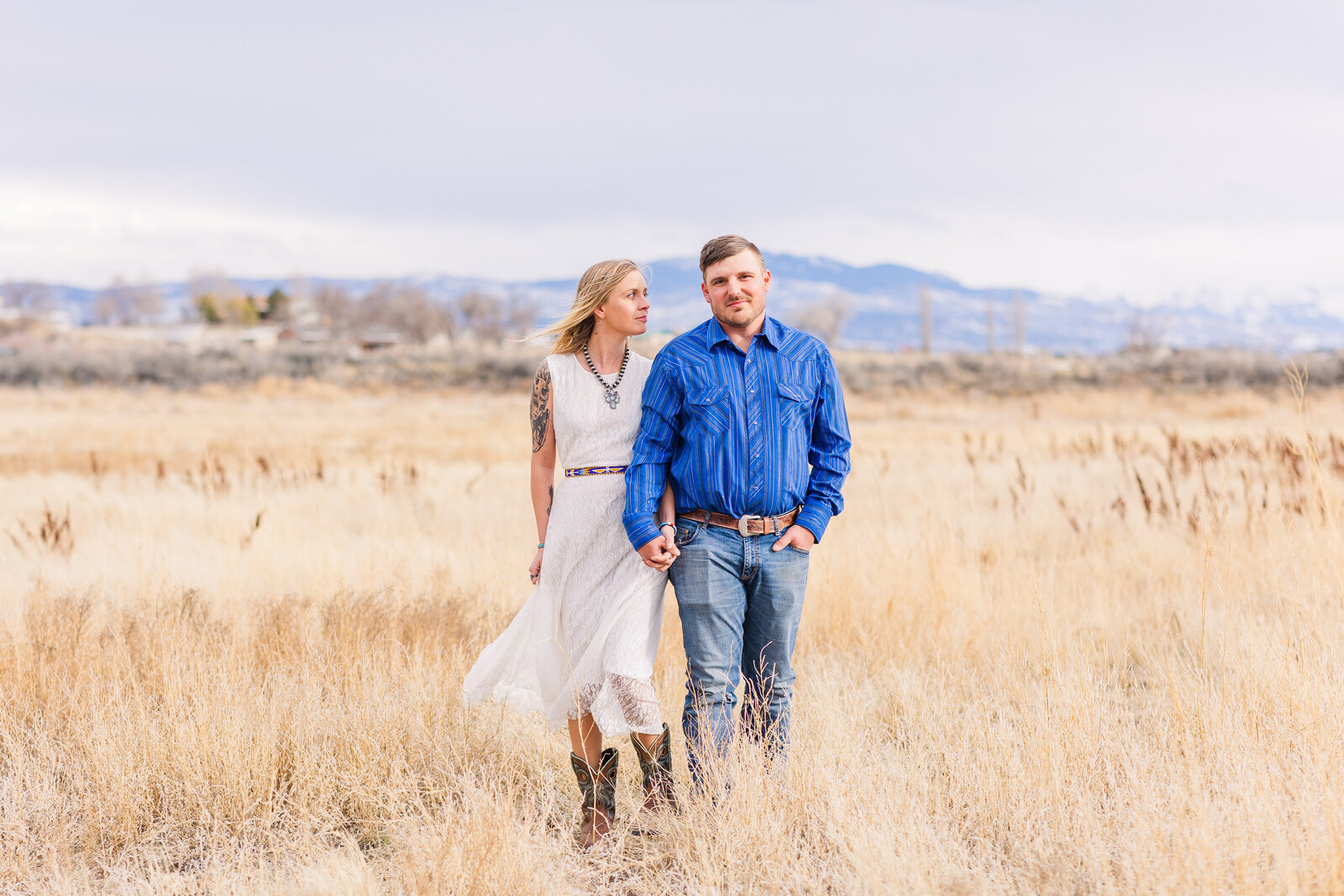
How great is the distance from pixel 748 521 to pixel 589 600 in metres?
0.63

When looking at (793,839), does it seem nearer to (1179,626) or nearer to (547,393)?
(547,393)

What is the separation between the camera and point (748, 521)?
2926mm

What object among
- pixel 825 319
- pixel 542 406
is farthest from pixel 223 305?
pixel 542 406

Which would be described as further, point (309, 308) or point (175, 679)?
point (309, 308)

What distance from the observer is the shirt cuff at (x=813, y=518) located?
299cm

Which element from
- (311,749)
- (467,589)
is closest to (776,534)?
(311,749)

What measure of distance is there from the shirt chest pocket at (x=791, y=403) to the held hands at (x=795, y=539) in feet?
1.11

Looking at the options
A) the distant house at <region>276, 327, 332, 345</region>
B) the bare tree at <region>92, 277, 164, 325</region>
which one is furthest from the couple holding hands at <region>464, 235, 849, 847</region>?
the bare tree at <region>92, 277, 164, 325</region>

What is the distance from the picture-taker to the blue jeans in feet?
9.63

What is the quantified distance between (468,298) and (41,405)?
9605 centimetres

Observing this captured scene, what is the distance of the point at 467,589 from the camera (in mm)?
5934

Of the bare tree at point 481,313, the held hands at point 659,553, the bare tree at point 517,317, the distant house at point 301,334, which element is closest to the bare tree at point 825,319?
the bare tree at point 517,317

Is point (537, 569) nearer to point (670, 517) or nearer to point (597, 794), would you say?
point (670, 517)

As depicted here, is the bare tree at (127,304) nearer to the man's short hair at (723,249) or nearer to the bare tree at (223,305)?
the bare tree at (223,305)
